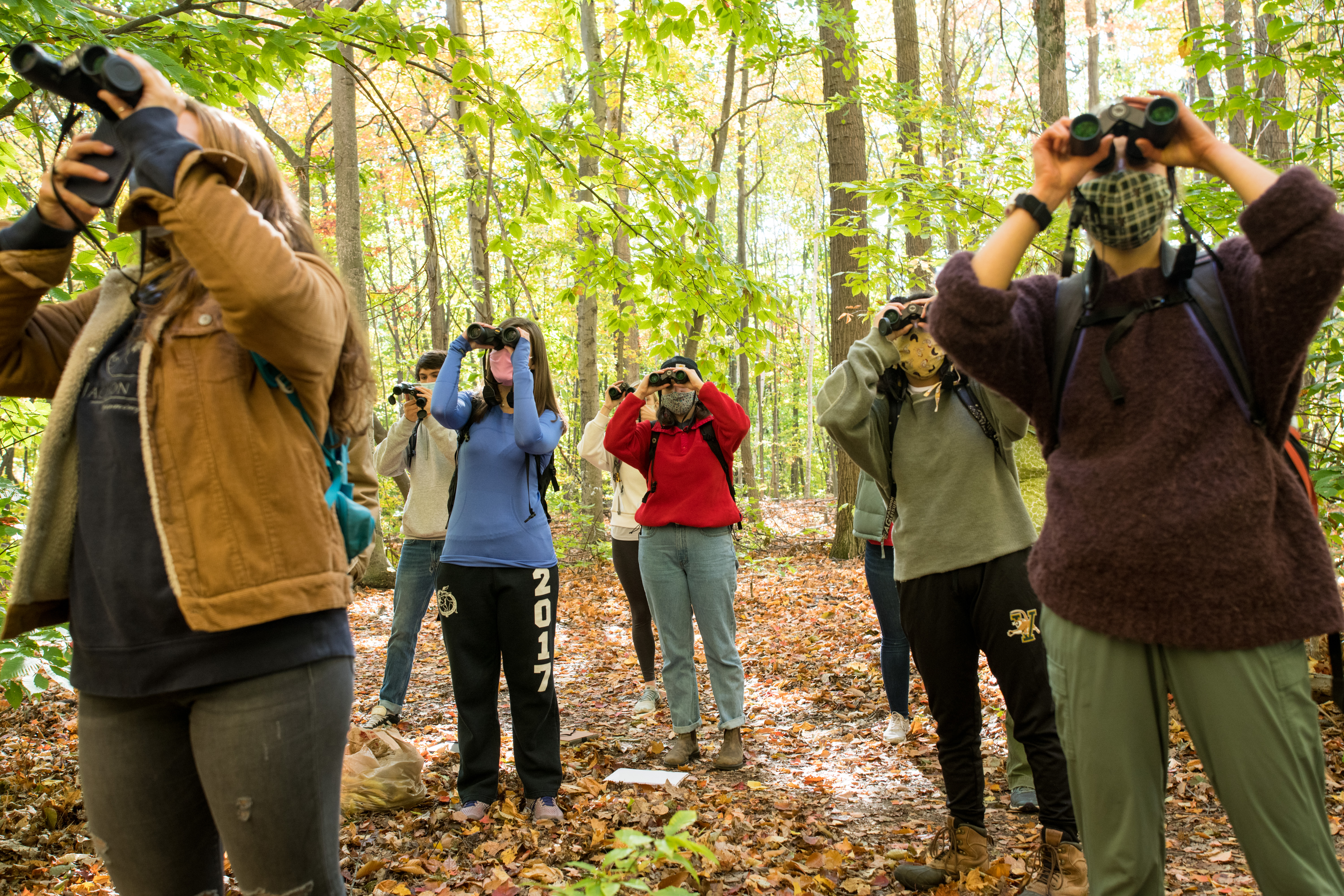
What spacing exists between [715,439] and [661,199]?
153 cm

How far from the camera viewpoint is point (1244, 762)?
1774mm

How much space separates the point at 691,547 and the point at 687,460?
0.50 metres

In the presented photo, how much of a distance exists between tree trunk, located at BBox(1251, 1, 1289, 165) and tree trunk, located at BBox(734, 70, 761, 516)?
614 centimetres

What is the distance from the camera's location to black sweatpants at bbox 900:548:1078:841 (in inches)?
121

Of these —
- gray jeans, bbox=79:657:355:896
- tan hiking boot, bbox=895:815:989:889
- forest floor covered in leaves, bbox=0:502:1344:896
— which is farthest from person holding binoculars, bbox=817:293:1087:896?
gray jeans, bbox=79:657:355:896

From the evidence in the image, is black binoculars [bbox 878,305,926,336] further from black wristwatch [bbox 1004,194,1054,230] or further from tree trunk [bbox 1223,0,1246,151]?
tree trunk [bbox 1223,0,1246,151]

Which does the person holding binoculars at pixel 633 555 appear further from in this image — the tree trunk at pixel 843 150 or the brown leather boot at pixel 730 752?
the tree trunk at pixel 843 150

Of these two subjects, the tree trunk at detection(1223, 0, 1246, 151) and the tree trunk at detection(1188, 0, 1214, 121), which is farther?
the tree trunk at detection(1188, 0, 1214, 121)

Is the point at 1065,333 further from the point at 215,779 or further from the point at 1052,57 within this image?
the point at 1052,57

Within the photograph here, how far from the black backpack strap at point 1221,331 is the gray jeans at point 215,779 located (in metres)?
2.01

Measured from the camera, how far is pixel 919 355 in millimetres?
3463

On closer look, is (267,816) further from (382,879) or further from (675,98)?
(675,98)

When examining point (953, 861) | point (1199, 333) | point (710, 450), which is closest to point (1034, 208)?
point (1199, 333)

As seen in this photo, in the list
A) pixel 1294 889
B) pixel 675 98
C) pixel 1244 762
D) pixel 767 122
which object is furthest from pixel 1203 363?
pixel 767 122
